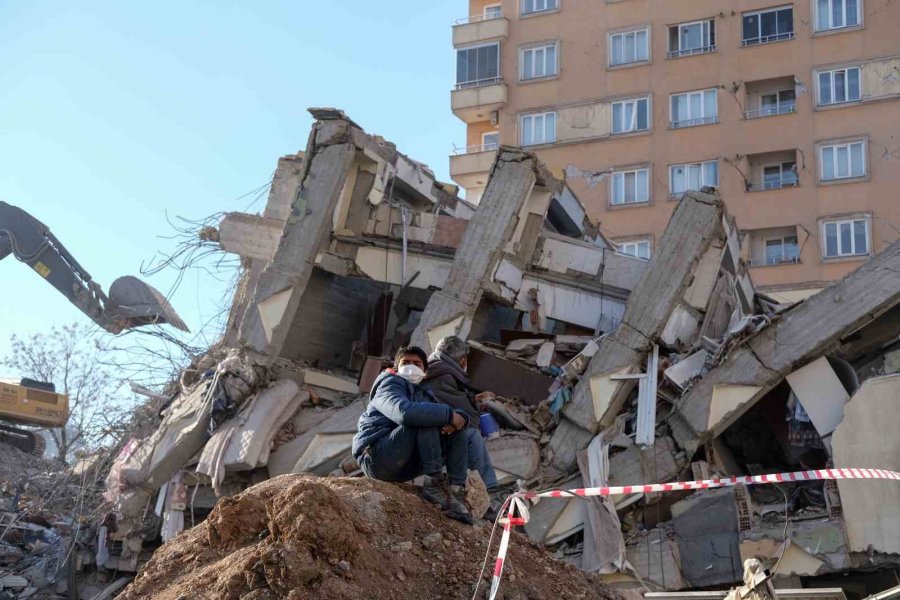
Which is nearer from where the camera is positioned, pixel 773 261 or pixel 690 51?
pixel 773 261

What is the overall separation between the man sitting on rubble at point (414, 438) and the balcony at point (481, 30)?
30897 millimetres

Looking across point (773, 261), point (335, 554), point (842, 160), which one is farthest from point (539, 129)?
point (335, 554)

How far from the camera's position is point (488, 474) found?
8070 mm

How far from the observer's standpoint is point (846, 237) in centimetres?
3244

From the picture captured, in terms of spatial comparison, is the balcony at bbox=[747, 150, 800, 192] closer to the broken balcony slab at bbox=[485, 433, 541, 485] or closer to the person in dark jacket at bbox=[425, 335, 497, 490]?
the broken balcony slab at bbox=[485, 433, 541, 485]

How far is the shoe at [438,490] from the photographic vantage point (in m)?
7.57

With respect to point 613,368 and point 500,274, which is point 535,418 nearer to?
point 613,368

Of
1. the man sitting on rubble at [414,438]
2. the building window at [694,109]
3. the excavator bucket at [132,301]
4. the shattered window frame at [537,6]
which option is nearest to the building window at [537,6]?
the shattered window frame at [537,6]

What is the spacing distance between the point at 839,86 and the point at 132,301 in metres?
21.2

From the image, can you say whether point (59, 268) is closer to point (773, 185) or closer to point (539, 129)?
point (539, 129)

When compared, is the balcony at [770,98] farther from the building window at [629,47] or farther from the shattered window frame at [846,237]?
the shattered window frame at [846,237]

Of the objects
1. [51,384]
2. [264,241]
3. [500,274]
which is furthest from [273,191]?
[51,384]

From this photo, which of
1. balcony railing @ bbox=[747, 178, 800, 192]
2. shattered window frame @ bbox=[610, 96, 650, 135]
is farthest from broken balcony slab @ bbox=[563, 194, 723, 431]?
shattered window frame @ bbox=[610, 96, 650, 135]

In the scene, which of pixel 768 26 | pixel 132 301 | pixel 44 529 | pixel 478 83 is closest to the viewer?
pixel 44 529
